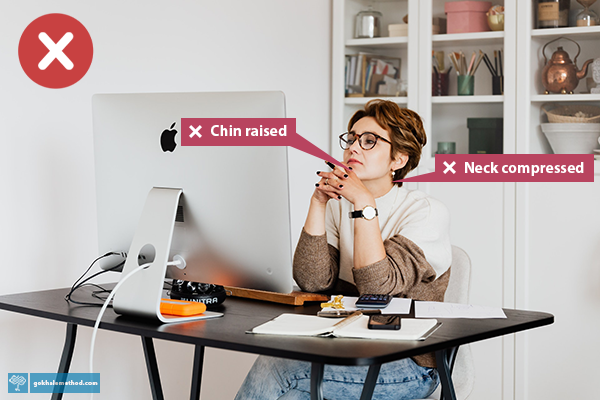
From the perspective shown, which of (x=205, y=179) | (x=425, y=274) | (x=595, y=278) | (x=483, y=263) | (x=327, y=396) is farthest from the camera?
(x=483, y=263)

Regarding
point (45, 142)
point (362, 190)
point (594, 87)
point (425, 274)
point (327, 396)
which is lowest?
point (327, 396)

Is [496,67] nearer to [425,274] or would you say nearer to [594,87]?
[594,87]

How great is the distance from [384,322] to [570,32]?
2108 millimetres

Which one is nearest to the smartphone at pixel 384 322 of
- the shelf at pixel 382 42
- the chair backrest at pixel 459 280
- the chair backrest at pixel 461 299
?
the chair backrest at pixel 461 299

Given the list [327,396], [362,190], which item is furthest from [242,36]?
[327,396]

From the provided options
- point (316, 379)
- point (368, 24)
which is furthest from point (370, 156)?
point (368, 24)

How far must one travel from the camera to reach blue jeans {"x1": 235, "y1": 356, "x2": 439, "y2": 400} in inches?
59.7

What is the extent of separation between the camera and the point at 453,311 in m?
1.51

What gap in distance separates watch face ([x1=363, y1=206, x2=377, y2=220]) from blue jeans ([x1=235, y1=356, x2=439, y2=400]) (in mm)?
358

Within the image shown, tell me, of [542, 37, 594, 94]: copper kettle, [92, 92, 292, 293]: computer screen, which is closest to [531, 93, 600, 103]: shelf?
[542, 37, 594, 94]: copper kettle

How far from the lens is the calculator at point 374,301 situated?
1.53m

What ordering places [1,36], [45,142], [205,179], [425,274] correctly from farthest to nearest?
[45,142] → [1,36] → [425,274] → [205,179]

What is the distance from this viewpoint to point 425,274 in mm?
1761

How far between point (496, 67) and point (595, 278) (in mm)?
988
